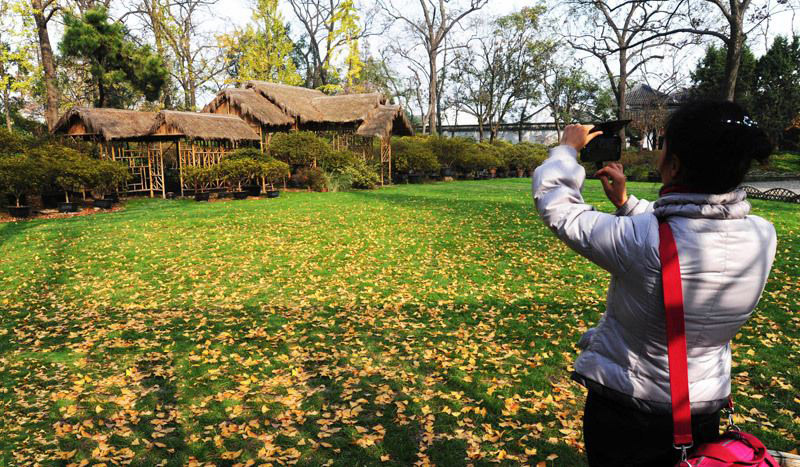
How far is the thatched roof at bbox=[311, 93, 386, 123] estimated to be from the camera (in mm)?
27047

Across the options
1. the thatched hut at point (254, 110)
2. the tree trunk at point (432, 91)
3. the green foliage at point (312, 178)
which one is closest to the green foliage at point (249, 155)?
the green foliage at point (312, 178)

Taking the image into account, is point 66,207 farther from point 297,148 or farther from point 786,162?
point 786,162

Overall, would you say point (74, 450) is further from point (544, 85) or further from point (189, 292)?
point (544, 85)

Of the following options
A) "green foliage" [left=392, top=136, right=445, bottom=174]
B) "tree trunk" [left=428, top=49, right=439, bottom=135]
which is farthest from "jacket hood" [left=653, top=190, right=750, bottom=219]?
"tree trunk" [left=428, top=49, right=439, bottom=135]

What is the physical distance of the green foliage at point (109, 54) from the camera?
898 inches

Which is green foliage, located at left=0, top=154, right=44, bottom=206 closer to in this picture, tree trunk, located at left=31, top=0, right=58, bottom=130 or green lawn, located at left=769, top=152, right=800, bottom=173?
tree trunk, located at left=31, top=0, right=58, bottom=130

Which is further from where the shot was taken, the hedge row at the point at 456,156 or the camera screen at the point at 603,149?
the hedge row at the point at 456,156

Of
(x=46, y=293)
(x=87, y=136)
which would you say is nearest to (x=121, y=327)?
(x=46, y=293)

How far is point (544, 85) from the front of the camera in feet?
165

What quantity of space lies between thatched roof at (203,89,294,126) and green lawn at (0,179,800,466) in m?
15.0

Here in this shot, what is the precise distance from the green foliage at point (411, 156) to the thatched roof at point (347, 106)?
2.70 m

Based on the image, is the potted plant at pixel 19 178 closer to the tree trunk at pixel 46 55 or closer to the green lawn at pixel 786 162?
the tree trunk at pixel 46 55

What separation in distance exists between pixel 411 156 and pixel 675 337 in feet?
92.5

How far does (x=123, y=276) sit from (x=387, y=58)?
149 feet
